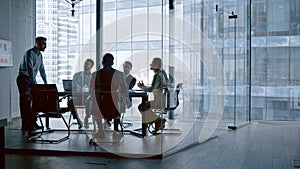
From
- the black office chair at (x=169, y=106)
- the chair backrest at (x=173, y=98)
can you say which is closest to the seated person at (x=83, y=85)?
the black office chair at (x=169, y=106)

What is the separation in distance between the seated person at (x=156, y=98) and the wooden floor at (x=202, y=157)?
777 mm

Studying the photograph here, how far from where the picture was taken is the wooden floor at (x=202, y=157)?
372 centimetres

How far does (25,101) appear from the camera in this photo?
19.7 ft

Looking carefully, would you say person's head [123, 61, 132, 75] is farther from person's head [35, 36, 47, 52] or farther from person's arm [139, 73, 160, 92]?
person's head [35, 36, 47, 52]

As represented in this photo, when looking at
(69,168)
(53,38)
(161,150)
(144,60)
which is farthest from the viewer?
(53,38)

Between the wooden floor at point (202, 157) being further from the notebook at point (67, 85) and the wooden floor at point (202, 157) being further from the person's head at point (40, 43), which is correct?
the person's head at point (40, 43)

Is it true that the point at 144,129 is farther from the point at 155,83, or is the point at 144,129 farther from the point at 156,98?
the point at 155,83

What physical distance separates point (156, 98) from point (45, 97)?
163 cm

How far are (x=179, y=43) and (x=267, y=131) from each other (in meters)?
2.42

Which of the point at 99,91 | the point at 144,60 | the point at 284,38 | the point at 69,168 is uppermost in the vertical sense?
the point at 284,38

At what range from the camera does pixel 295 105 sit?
7.41 metres

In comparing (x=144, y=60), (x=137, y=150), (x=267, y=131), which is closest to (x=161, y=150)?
(x=137, y=150)

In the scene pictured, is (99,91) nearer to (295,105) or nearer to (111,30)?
(111,30)

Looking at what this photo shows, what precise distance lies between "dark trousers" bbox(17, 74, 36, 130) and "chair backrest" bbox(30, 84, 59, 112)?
690 millimetres
